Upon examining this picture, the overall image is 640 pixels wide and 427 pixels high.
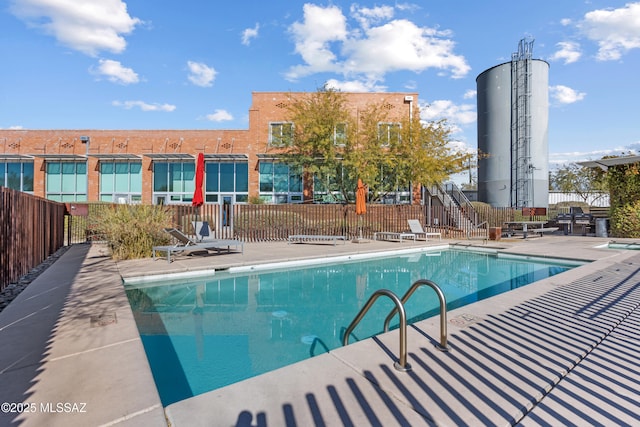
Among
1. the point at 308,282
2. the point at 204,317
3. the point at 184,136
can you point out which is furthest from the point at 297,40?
the point at 204,317

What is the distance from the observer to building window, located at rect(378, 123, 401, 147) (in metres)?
17.5

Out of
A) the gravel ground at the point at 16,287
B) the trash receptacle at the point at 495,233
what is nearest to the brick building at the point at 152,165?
the trash receptacle at the point at 495,233

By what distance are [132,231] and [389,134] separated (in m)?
13.5

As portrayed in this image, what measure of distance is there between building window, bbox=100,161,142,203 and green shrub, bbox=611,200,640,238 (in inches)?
1059

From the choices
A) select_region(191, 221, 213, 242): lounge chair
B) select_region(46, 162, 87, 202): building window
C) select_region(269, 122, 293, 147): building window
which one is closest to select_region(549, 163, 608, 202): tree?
select_region(269, 122, 293, 147): building window

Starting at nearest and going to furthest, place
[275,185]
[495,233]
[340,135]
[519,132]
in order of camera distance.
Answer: [495,233]
[340,135]
[275,185]
[519,132]

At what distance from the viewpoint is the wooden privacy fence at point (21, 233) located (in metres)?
5.64

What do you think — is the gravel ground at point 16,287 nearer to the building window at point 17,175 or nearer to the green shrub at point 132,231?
the green shrub at point 132,231

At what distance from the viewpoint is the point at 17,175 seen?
22.4 m

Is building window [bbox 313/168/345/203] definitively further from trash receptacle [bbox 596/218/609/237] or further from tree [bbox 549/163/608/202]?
tree [bbox 549/163/608/202]

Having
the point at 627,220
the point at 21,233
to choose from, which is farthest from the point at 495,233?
the point at 21,233

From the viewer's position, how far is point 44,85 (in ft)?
58.6

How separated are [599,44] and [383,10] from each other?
12918mm

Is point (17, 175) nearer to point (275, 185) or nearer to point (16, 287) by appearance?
point (275, 185)
